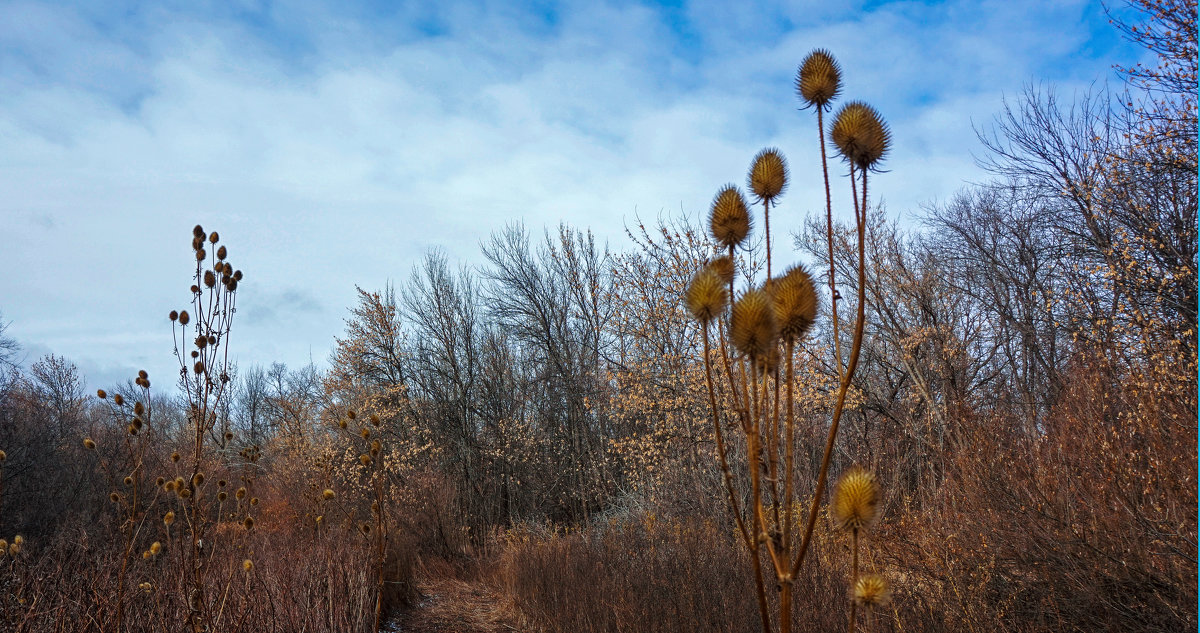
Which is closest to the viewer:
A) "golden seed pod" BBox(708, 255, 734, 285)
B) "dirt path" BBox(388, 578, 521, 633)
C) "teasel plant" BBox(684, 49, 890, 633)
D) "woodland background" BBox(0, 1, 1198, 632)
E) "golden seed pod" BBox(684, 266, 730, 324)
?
"teasel plant" BBox(684, 49, 890, 633)

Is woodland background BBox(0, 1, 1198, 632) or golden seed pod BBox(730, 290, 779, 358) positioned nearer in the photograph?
golden seed pod BBox(730, 290, 779, 358)

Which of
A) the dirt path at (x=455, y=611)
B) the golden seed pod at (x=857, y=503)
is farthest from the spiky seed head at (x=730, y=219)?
the dirt path at (x=455, y=611)

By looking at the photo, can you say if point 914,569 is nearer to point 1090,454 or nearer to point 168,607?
point 1090,454

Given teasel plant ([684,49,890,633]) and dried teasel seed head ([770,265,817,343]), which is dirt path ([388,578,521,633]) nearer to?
teasel plant ([684,49,890,633])

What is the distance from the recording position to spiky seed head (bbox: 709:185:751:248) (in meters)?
1.57

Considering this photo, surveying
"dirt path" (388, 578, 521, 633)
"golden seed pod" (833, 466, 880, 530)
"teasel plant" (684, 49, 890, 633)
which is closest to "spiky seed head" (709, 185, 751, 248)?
"teasel plant" (684, 49, 890, 633)

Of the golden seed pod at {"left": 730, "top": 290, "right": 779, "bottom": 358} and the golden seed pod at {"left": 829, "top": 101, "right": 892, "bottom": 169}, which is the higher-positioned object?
the golden seed pod at {"left": 829, "top": 101, "right": 892, "bottom": 169}

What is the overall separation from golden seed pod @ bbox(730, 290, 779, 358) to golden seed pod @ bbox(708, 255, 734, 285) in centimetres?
20

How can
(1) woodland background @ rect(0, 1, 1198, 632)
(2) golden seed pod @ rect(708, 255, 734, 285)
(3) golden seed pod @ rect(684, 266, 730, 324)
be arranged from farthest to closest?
(1) woodland background @ rect(0, 1, 1198, 632)
(2) golden seed pod @ rect(708, 255, 734, 285)
(3) golden seed pod @ rect(684, 266, 730, 324)

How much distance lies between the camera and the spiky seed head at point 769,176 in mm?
1560

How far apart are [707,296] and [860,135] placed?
1.40ft

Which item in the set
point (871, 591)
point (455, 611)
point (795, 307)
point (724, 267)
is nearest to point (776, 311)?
point (795, 307)

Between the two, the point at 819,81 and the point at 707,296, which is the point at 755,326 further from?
the point at 819,81

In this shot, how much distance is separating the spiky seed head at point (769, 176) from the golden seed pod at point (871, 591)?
0.80 metres
